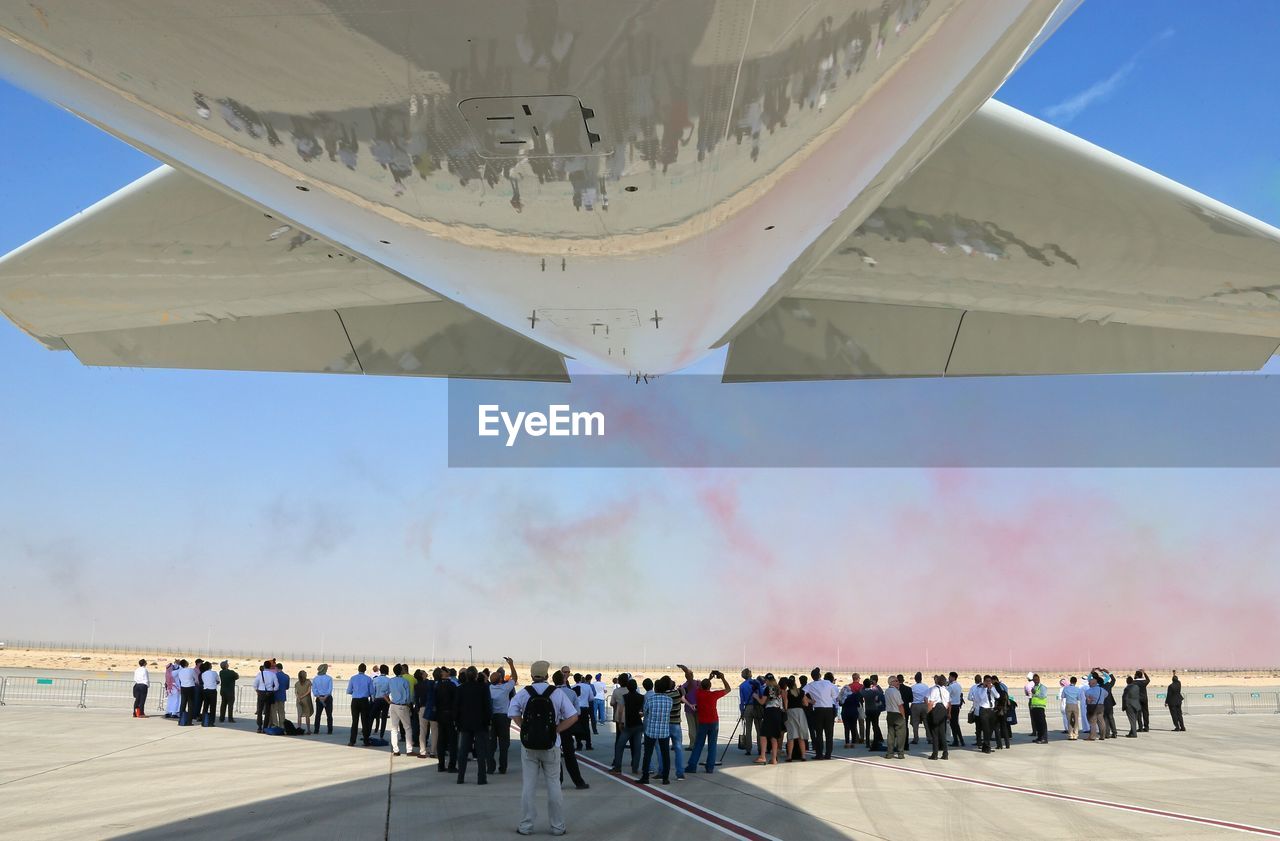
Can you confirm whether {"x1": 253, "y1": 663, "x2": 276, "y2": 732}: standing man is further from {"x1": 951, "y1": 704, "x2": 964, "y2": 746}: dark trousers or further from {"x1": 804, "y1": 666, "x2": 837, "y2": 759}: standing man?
{"x1": 951, "y1": 704, "x2": 964, "y2": 746}: dark trousers

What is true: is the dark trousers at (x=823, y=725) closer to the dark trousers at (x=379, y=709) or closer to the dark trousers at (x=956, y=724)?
the dark trousers at (x=956, y=724)

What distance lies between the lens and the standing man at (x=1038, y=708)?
1590cm

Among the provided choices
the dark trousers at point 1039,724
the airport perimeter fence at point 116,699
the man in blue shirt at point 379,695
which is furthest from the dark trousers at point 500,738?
the airport perimeter fence at point 116,699

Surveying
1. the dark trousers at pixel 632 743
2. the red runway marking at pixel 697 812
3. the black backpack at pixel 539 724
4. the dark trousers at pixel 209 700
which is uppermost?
the black backpack at pixel 539 724

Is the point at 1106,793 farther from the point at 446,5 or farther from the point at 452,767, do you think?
the point at 446,5

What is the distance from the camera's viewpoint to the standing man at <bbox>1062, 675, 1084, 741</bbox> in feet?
56.6

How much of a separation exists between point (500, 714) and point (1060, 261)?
7708mm

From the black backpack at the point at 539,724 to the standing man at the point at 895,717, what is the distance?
25.1 feet

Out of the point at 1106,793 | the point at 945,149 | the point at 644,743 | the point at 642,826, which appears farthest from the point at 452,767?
the point at 945,149

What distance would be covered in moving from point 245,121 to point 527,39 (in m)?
1.22

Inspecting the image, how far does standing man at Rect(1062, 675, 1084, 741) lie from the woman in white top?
4643mm

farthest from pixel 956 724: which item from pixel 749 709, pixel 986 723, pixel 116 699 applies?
pixel 116 699

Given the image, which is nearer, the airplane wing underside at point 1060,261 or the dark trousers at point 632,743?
the airplane wing underside at point 1060,261

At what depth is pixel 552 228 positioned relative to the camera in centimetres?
434
